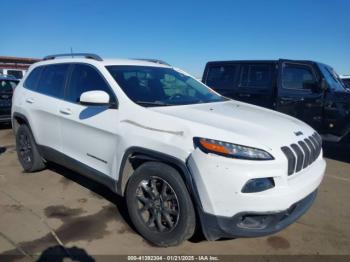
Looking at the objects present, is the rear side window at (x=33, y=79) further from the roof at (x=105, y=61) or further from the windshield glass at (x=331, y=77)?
the windshield glass at (x=331, y=77)

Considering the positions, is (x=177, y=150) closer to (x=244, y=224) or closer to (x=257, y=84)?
(x=244, y=224)

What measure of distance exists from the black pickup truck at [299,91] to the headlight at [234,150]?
4336mm

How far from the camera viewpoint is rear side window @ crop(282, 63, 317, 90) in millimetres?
6434

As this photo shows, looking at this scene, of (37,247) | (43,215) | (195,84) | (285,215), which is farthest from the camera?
(195,84)

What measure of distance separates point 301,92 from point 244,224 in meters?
4.62

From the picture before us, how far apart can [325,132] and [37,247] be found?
5604mm

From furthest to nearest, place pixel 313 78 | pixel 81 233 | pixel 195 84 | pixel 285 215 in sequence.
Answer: pixel 313 78 → pixel 195 84 → pixel 81 233 → pixel 285 215

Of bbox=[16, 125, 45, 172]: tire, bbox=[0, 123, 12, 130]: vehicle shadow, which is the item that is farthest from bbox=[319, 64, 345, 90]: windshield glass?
bbox=[0, 123, 12, 130]: vehicle shadow

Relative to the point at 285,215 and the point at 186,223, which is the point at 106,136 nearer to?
the point at 186,223

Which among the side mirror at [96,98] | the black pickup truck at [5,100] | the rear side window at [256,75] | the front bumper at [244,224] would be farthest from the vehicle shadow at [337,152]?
the black pickup truck at [5,100]

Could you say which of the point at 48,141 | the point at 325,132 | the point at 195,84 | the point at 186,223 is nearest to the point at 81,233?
the point at 186,223

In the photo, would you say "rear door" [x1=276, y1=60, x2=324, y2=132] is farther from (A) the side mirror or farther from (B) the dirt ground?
(A) the side mirror

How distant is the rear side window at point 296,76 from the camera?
6434 mm

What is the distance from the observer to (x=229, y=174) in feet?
8.16
